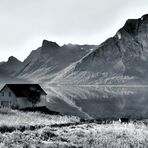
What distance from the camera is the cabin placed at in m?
94.5

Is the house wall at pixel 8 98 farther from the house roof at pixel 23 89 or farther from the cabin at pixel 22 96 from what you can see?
the house roof at pixel 23 89

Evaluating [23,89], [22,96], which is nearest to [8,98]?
[23,89]

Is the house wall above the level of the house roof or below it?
below

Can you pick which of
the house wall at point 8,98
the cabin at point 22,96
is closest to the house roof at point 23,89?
the cabin at point 22,96

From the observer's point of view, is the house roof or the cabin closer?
the cabin

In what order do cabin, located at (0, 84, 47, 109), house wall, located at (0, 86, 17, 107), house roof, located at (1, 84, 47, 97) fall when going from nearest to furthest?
cabin, located at (0, 84, 47, 109) → house wall, located at (0, 86, 17, 107) → house roof, located at (1, 84, 47, 97)

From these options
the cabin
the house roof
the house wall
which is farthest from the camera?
the house roof

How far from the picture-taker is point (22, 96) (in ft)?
311

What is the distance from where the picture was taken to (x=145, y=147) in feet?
91.0

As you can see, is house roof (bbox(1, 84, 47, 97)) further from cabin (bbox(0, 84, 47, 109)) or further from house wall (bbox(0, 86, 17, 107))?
house wall (bbox(0, 86, 17, 107))

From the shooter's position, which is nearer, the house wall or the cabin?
the cabin

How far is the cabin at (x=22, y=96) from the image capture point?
9450 centimetres

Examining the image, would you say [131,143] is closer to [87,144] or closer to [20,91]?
[87,144]

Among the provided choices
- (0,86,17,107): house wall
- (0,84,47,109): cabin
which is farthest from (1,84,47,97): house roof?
(0,86,17,107): house wall
